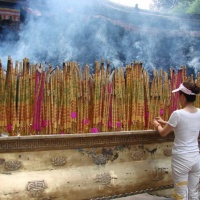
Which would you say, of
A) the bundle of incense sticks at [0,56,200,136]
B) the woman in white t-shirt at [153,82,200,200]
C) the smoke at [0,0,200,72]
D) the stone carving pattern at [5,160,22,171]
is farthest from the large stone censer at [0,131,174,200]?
the smoke at [0,0,200,72]

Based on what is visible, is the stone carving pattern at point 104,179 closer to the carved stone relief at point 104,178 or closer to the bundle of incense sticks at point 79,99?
the carved stone relief at point 104,178

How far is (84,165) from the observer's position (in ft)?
11.3

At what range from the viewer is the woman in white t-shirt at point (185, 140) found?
3.26 meters

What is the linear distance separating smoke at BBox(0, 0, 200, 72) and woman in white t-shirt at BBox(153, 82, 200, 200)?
21.1 ft

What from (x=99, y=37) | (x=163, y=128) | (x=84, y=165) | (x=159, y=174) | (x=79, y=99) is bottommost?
(x=159, y=174)

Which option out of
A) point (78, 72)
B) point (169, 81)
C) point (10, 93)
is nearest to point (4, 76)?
point (10, 93)

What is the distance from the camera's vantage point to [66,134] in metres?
3.29

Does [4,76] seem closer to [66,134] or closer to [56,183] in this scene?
[66,134]

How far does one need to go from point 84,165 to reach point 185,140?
101 cm

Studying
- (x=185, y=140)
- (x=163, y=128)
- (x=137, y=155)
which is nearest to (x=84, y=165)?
(x=137, y=155)

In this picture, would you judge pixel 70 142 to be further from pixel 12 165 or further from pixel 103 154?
pixel 12 165

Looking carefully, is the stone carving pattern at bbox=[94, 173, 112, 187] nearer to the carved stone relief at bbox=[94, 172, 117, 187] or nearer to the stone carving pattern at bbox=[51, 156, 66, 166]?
the carved stone relief at bbox=[94, 172, 117, 187]

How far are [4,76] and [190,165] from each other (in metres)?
1.89

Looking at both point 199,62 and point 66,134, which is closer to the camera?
point 66,134
